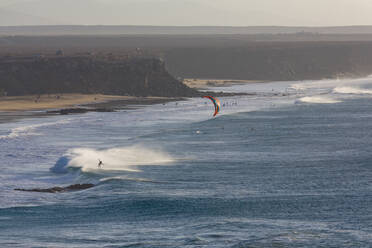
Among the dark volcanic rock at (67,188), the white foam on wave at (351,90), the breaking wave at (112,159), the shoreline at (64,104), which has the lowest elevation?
the dark volcanic rock at (67,188)

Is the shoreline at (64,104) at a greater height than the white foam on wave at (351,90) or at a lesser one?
lesser

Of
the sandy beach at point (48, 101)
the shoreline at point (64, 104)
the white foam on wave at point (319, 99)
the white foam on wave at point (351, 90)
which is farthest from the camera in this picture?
the white foam on wave at point (351, 90)

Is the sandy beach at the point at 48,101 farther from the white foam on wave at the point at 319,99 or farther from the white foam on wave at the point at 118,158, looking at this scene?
the white foam on wave at the point at 118,158

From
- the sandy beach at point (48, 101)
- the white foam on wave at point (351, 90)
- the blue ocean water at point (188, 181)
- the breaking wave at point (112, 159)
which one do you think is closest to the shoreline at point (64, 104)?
the sandy beach at point (48, 101)

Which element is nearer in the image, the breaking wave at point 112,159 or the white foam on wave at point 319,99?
the breaking wave at point 112,159

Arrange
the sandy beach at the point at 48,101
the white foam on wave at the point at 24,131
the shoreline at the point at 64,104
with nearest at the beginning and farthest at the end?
the white foam on wave at the point at 24,131, the shoreline at the point at 64,104, the sandy beach at the point at 48,101

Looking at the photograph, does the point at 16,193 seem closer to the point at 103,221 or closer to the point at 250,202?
the point at 103,221

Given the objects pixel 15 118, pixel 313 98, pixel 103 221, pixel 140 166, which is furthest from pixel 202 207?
pixel 313 98

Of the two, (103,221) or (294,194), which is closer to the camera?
(103,221)
